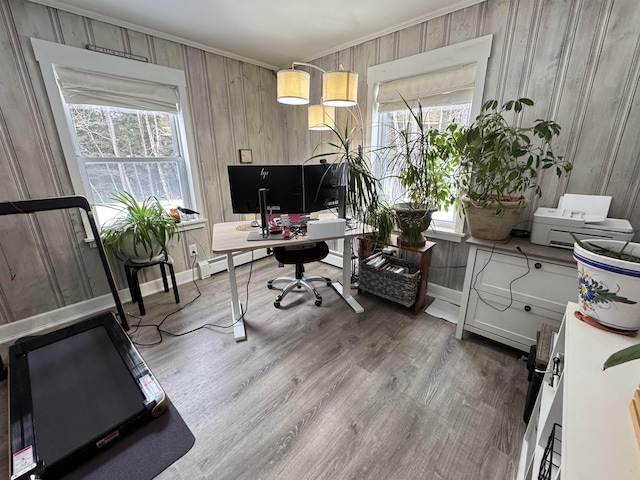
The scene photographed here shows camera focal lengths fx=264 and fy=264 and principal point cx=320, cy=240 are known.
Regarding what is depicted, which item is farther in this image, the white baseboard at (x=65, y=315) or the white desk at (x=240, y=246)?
the white baseboard at (x=65, y=315)

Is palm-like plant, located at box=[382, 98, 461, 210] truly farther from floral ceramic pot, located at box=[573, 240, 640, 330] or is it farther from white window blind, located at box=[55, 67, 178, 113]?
white window blind, located at box=[55, 67, 178, 113]

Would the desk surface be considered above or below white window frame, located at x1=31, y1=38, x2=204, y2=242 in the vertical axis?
below

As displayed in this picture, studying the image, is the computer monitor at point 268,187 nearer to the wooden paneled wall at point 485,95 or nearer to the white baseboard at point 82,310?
the wooden paneled wall at point 485,95

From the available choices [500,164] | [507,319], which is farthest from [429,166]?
[507,319]

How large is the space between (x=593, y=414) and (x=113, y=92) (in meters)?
3.25

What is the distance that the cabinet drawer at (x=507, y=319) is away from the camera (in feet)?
5.26

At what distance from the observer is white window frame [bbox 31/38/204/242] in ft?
6.23

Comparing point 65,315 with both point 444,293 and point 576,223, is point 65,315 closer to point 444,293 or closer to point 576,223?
point 444,293

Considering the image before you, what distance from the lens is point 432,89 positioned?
7.22ft

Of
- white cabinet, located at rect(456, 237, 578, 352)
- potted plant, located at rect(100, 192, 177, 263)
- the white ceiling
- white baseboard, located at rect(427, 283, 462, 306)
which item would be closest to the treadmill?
potted plant, located at rect(100, 192, 177, 263)

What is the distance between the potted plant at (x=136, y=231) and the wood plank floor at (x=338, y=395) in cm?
57

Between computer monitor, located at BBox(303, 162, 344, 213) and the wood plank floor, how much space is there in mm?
948

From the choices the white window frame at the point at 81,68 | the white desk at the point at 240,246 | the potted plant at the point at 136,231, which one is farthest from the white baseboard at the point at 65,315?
the white desk at the point at 240,246

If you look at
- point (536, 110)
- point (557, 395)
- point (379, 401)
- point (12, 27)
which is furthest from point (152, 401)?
point (536, 110)
